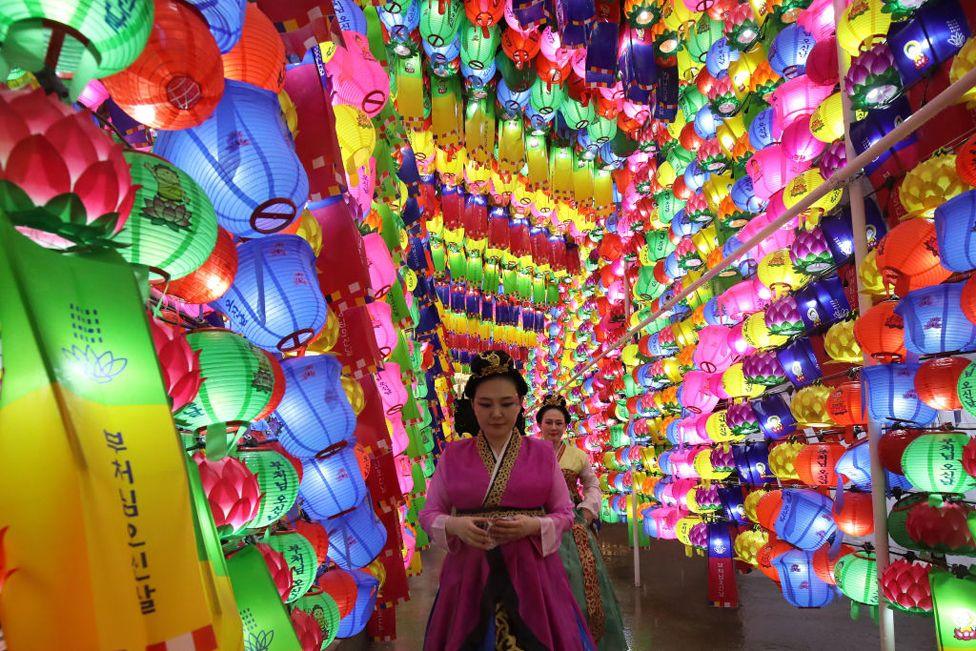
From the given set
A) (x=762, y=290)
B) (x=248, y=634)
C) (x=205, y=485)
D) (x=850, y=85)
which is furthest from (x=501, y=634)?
(x=762, y=290)

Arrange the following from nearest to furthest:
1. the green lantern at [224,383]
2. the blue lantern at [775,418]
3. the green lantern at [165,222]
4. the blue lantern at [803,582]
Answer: the green lantern at [165,222] → the green lantern at [224,383] → the blue lantern at [803,582] → the blue lantern at [775,418]

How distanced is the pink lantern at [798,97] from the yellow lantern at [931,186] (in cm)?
135

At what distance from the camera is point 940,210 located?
2.46 meters

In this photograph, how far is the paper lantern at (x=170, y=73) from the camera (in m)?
1.48

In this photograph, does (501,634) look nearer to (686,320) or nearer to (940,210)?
(940,210)

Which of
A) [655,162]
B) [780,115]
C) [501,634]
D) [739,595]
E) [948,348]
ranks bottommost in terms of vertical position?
[739,595]

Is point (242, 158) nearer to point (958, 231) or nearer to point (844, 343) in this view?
point (958, 231)

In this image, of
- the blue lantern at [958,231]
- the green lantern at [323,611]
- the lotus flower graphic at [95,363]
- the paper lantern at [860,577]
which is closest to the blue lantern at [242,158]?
the lotus flower graphic at [95,363]

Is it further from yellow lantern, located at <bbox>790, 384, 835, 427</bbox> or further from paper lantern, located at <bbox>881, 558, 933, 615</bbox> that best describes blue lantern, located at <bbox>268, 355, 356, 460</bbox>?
yellow lantern, located at <bbox>790, 384, 835, 427</bbox>

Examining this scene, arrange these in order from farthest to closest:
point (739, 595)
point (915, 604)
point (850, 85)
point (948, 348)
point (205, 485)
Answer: point (739, 595) → point (850, 85) → point (915, 604) → point (948, 348) → point (205, 485)

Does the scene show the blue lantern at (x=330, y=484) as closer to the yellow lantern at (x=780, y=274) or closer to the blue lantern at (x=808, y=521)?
the blue lantern at (x=808, y=521)

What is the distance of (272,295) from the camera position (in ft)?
7.41

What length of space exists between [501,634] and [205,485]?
1059 millimetres

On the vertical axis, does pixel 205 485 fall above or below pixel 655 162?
below
